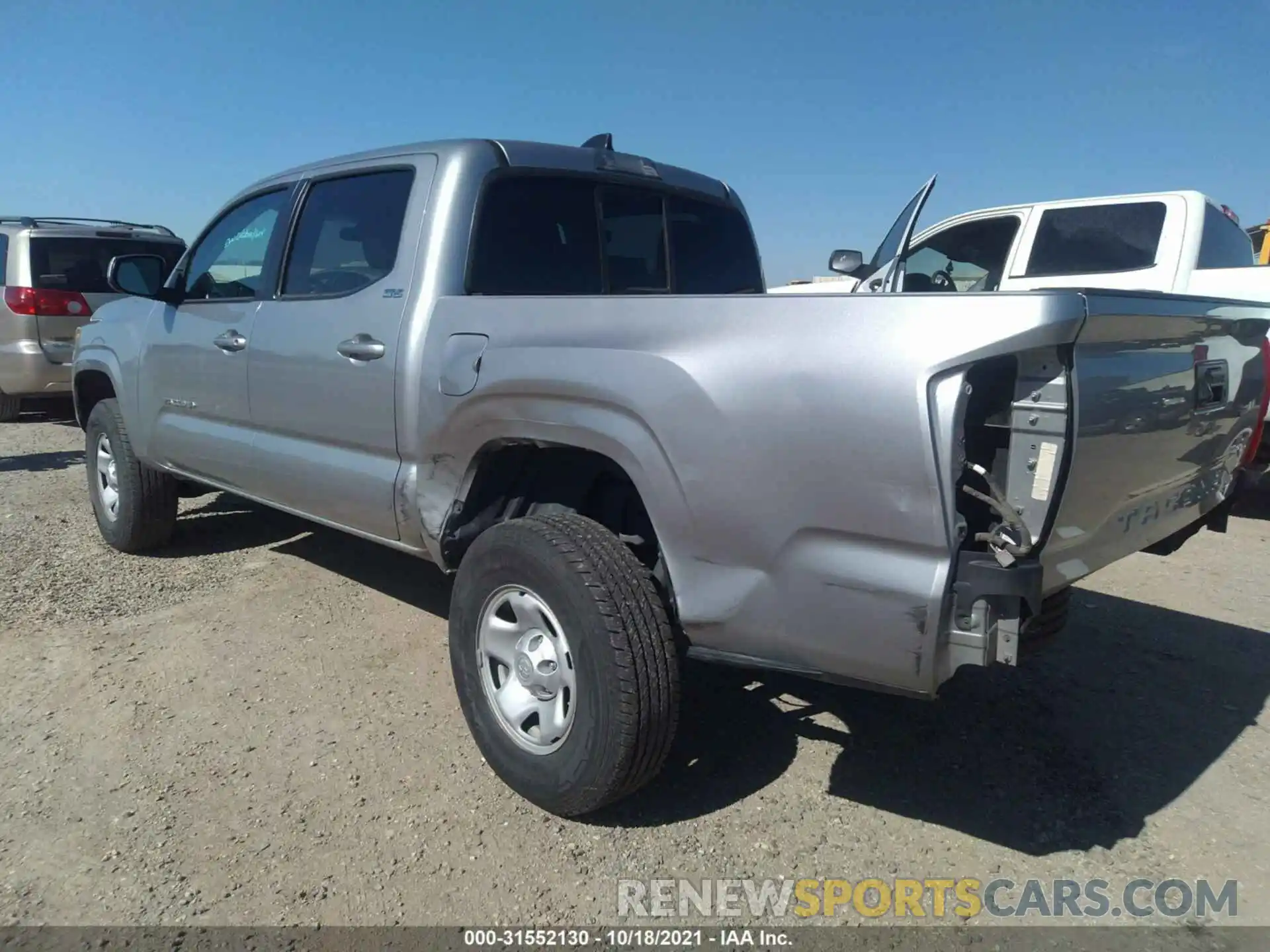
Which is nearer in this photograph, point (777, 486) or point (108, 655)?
point (777, 486)

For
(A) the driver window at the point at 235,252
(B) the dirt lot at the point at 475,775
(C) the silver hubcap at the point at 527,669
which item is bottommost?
(B) the dirt lot at the point at 475,775

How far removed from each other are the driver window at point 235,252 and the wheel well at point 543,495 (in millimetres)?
1729

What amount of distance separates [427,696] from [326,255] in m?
1.79

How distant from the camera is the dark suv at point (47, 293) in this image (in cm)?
862

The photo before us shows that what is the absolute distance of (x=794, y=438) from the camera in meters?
2.16

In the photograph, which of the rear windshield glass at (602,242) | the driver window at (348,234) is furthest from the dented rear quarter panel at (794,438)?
the driver window at (348,234)

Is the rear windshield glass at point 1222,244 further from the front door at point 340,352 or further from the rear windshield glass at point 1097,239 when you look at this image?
the front door at point 340,352

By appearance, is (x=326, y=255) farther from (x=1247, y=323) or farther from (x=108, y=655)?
(x=1247, y=323)

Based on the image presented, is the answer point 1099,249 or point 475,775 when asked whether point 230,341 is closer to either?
point 475,775

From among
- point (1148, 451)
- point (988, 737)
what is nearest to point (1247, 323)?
point (1148, 451)

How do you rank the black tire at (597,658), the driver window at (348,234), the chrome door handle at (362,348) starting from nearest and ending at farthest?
the black tire at (597,658) → the chrome door handle at (362,348) → the driver window at (348,234)

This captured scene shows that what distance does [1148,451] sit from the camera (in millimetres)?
2395

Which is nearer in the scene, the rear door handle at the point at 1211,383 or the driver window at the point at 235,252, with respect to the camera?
the rear door handle at the point at 1211,383

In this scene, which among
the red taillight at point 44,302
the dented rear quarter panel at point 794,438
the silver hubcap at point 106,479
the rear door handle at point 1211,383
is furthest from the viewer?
the red taillight at point 44,302
